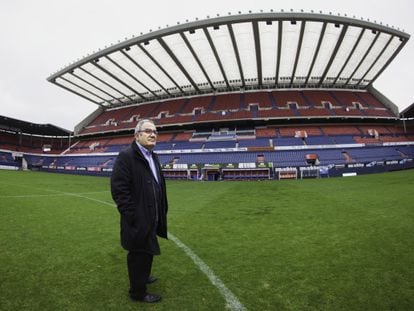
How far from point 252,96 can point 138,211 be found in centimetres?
4425

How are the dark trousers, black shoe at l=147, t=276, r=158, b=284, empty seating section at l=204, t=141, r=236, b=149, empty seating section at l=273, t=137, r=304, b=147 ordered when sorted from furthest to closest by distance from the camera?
1. empty seating section at l=204, t=141, r=236, b=149
2. empty seating section at l=273, t=137, r=304, b=147
3. black shoe at l=147, t=276, r=158, b=284
4. the dark trousers

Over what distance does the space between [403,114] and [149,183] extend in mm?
51795

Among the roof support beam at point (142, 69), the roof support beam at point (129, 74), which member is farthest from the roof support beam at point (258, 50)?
the roof support beam at point (129, 74)

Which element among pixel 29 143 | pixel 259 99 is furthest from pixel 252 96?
pixel 29 143

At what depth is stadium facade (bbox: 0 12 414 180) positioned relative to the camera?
29969 mm

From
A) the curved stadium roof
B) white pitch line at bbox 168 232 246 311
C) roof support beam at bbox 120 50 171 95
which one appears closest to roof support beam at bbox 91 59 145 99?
the curved stadium roof

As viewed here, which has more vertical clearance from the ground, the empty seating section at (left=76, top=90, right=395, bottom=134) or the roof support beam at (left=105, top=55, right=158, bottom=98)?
the roof support beam at (left=105, top=55, right=158, bottom=98)

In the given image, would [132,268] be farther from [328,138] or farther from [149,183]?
[328,138]

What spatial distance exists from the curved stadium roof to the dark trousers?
2921cm

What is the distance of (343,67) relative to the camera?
3791 centimetres

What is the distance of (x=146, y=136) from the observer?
3.15m

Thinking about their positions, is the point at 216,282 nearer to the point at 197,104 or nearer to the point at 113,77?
the point at 113,77

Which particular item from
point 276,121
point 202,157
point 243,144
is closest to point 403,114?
point 276,121

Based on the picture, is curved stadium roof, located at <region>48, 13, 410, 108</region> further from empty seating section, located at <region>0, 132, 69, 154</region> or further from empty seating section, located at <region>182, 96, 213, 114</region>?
empty seating section, located at <region>0, 132, 69, 154</region>
